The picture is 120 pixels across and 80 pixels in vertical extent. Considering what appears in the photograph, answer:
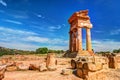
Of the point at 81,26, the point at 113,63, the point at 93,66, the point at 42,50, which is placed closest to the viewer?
the point at 93,66

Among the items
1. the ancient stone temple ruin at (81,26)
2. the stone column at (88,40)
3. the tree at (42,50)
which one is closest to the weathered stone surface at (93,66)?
the ancient stone temple ruin at (81,26)

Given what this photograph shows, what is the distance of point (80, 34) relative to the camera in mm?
22297

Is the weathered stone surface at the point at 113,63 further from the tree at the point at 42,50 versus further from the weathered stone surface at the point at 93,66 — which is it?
the tree at the point at 42,50

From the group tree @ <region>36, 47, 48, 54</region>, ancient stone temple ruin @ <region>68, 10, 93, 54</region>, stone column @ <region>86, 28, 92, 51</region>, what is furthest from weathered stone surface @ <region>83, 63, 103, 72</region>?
tree @ <region>36, 47, 48, 54</region>

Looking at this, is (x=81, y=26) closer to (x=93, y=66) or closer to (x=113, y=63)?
(x=113, y=63)

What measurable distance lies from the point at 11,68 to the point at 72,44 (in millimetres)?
14587

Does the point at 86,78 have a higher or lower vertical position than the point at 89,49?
lower

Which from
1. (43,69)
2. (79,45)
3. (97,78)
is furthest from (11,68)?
(79,45)

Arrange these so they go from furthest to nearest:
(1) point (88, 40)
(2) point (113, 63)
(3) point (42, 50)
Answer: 1. (3) point (42, 50)
2. (1) point (88, 40)
3. (2) point (113, 63)

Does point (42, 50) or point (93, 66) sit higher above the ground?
point (42, 50)

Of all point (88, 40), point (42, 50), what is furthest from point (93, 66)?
point (42, 50)

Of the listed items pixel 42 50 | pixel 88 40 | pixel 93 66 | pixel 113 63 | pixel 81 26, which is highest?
pixel 81 26

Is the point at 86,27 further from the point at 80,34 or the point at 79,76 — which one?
the point at 79,76

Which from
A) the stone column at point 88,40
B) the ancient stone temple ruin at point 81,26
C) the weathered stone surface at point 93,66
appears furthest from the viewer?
the stone column at point 88,40
